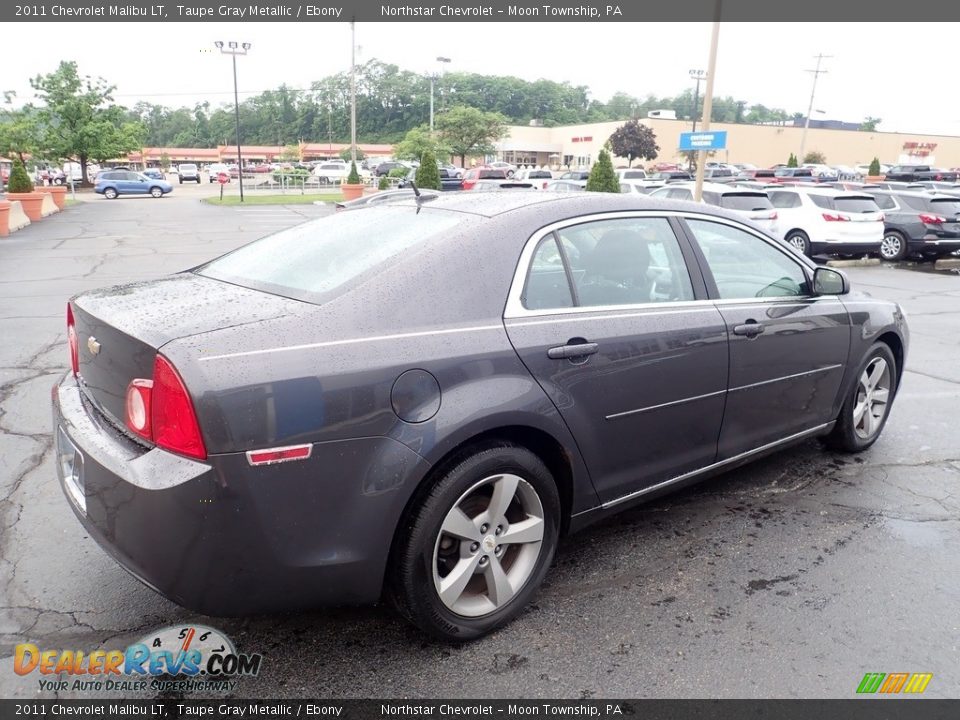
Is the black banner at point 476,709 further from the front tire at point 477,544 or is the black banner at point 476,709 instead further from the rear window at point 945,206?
the rear window at point 945,206

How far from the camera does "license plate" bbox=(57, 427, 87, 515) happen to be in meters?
2.63

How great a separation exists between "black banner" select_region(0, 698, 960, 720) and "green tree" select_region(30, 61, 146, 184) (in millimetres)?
47009

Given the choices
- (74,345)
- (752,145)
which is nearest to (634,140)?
(752,145)

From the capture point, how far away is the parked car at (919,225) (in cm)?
1636

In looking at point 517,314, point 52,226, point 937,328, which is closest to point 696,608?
point 517,314

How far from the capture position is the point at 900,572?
338 cm

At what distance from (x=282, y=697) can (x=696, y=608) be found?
169cm

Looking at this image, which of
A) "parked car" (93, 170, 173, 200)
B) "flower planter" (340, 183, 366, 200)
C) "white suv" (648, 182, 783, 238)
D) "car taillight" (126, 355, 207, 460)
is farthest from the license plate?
"parked car" (93, 170, 173, 200)

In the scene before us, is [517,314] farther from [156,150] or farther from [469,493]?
[156,150]

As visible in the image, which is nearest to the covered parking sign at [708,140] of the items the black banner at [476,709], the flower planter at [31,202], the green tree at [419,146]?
the black banner at [476,709]

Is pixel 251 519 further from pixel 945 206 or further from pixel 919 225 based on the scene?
pixel 945 206

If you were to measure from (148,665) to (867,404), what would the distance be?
4.33m

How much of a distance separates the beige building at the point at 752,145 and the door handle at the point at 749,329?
71651 mm

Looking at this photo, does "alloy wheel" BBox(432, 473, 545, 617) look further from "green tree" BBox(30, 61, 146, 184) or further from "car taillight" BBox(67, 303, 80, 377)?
"green tree" BBox(30, 61, 146, 184)
